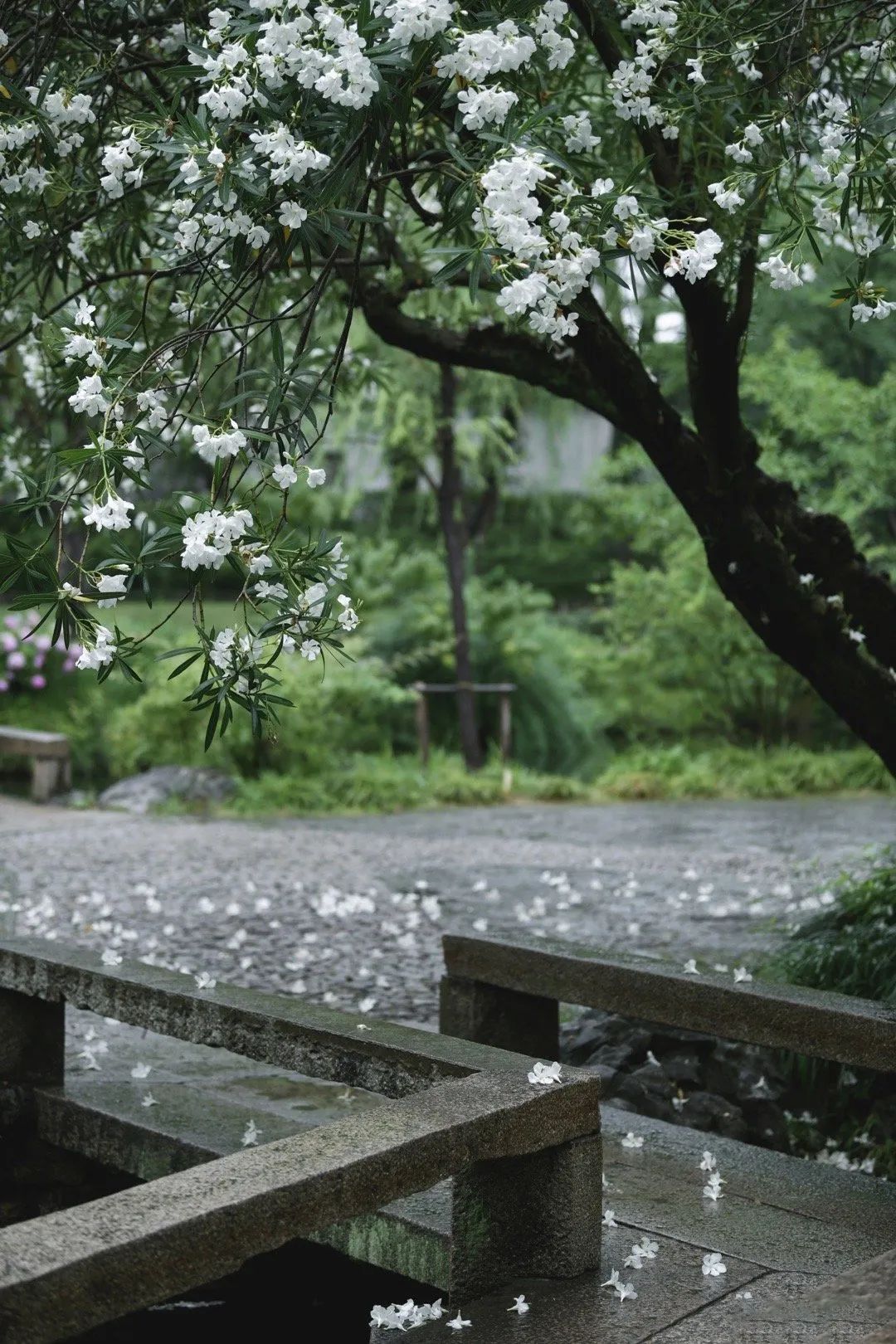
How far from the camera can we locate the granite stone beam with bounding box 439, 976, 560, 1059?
15.3ft

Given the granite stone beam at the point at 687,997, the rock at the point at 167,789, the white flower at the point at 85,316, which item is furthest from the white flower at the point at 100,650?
the rock at the point at 167,789

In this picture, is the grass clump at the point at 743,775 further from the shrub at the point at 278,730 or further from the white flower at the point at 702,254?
the white flower at the point at 702,254

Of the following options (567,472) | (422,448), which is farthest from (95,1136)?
(567,472)

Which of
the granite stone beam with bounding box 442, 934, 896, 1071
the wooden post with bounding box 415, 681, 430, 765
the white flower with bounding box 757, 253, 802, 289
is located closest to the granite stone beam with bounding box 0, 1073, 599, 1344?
the granite stone beam with bounding box 442, 934, 896, 1071

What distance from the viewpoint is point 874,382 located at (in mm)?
21844

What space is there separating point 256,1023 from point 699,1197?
3.96ft

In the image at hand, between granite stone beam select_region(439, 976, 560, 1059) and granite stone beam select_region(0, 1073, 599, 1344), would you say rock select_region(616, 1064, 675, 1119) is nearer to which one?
granite stone beam select_region(439, 976, 560, 1059)

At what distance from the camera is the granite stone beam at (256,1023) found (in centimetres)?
326

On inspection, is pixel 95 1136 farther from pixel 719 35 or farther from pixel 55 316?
pixel 719 35

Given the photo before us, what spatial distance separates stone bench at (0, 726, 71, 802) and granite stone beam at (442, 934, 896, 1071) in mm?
9824

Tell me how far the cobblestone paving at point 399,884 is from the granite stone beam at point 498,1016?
108 cm

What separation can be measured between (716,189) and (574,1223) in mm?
2333

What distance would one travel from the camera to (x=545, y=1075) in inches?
121

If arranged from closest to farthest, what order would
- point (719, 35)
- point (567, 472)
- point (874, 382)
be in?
point (719, 35), point (874, 382), point (567, 472)
